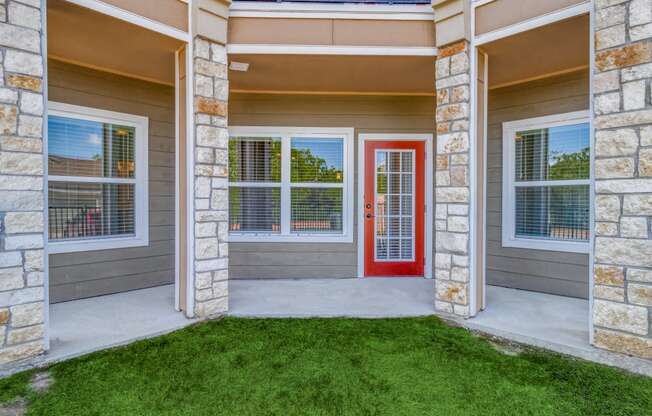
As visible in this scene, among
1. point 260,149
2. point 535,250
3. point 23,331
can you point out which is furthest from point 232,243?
point 535,250

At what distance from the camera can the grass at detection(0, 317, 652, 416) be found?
2039 millimetres

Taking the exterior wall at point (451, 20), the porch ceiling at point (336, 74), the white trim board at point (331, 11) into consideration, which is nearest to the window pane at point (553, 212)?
the porch ceiling at point (336, 74)

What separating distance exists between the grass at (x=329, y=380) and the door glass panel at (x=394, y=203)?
2.15m

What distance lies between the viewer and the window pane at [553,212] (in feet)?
13.5

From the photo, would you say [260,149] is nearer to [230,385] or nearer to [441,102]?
[441,102]

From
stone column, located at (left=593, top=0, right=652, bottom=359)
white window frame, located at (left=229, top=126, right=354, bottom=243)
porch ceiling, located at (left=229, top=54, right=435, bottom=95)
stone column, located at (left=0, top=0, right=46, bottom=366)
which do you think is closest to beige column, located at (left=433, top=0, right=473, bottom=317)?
porch ceiling, located at (left=229, top=54, right=435, bottom=95)

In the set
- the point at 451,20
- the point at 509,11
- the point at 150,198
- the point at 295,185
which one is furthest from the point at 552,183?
the point at 150,198

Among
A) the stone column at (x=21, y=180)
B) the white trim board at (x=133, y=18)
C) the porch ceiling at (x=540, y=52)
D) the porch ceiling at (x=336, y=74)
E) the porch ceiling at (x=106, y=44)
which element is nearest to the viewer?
the stone column at (x=21, y=180)

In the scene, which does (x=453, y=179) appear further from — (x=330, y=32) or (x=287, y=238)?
(x=287, y=238)

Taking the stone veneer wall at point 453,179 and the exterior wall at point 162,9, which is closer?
the exterior wall at point 162,9

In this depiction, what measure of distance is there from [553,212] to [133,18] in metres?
4.79

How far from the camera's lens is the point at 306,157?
5086mm

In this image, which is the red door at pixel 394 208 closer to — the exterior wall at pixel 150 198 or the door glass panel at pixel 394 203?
the door glass panel at pixel 394 203

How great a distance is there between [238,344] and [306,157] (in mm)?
2891
